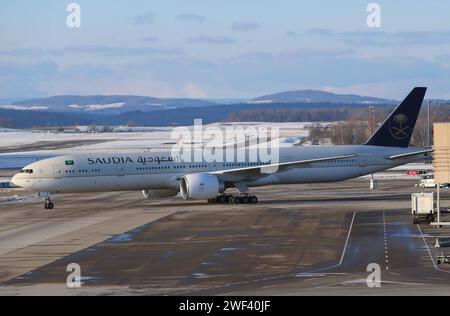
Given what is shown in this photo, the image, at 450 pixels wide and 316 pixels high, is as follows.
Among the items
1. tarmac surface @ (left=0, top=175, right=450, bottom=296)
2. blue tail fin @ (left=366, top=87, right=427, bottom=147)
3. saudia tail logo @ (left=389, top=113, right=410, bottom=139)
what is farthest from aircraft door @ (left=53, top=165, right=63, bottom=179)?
saudia tail logo @ (left=389, top=113, right=410, bottom=139)

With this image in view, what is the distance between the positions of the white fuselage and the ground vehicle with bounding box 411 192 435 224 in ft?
48.4

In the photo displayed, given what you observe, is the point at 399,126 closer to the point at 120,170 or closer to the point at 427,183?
the point at 427,183

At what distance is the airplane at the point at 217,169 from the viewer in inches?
2245

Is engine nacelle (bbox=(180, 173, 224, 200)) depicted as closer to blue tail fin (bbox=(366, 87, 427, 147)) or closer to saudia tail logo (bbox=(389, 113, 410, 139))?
blue tail fin (bbox=(366, 87, 427, 147))

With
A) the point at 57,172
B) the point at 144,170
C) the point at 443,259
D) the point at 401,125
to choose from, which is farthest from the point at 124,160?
the point at 443,259

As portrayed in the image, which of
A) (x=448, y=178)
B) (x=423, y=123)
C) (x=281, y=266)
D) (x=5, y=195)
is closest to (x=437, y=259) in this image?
(x=281, y=266)

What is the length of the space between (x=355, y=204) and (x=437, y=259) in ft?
78.6

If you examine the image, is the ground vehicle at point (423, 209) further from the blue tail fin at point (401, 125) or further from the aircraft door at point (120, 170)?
the aircraft door at point (120, 170)

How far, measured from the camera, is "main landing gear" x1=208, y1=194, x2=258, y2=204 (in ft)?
194

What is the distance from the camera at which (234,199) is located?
194 ft
